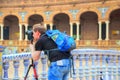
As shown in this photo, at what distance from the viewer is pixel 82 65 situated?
271 inches

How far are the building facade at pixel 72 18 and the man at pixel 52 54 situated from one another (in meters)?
19.9

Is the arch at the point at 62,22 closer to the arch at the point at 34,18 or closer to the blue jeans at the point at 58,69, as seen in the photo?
the arch at the point at 34,18

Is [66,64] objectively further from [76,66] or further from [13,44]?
[13,44]

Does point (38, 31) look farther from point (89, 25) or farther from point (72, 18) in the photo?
point (89, 25)

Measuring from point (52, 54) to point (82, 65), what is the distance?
281 centimetres

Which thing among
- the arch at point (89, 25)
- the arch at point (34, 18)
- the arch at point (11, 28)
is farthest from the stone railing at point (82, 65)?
the arch at point (11, 28)

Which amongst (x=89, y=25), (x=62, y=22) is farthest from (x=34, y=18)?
(x=89, y=25)

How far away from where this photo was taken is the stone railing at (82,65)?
597cm

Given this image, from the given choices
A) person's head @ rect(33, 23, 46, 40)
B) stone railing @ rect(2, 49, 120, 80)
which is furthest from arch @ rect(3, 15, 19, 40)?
person's head @ rect(33, 23, 46, 40)

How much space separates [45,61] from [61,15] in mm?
22233

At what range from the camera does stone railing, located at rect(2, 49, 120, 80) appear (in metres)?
5.97

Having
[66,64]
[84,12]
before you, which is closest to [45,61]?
[66,64]

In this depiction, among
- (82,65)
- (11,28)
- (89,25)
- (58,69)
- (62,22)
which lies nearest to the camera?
(58,69)

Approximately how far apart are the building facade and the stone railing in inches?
654
